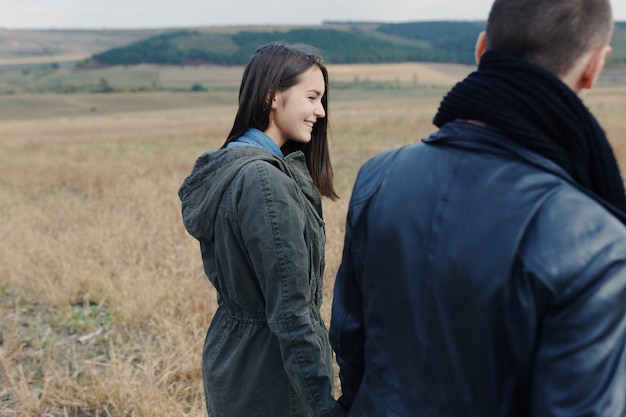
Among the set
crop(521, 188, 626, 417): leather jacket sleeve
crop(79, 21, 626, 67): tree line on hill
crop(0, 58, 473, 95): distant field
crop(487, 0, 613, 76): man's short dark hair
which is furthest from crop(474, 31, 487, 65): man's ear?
crop(79, 21, 626, 67): tree line on hill

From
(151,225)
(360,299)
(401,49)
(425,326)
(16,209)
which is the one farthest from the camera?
(401,49)

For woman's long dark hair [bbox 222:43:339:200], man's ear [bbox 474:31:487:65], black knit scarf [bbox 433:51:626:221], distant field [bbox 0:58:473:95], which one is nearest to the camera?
black knit scarf [bbox 433:51:626:221]

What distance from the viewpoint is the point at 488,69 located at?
3.77 feet

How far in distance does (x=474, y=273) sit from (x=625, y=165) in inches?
439

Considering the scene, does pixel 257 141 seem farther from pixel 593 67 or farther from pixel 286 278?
pixel 593 67

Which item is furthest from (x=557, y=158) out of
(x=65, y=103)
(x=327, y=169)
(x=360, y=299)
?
(x=65, y=103)

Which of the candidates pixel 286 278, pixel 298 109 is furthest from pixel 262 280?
pixel 298 109

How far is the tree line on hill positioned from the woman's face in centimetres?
9209

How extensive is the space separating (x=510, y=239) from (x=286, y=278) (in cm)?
80

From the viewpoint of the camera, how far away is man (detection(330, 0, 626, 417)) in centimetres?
98

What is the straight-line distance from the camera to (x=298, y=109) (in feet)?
6.59

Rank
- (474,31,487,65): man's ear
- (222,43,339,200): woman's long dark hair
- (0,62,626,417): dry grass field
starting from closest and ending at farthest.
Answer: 1. (474,31,487,65): man's ear
2. (222,43,339,200): woman's long dark hair
3. (0,62,626,417): dry grass field

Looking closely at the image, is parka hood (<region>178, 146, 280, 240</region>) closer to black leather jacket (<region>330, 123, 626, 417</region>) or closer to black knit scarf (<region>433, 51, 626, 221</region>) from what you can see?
black leather jacket (<region>330, 123, 626, 417</region>)

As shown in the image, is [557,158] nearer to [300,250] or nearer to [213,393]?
[300,250]
